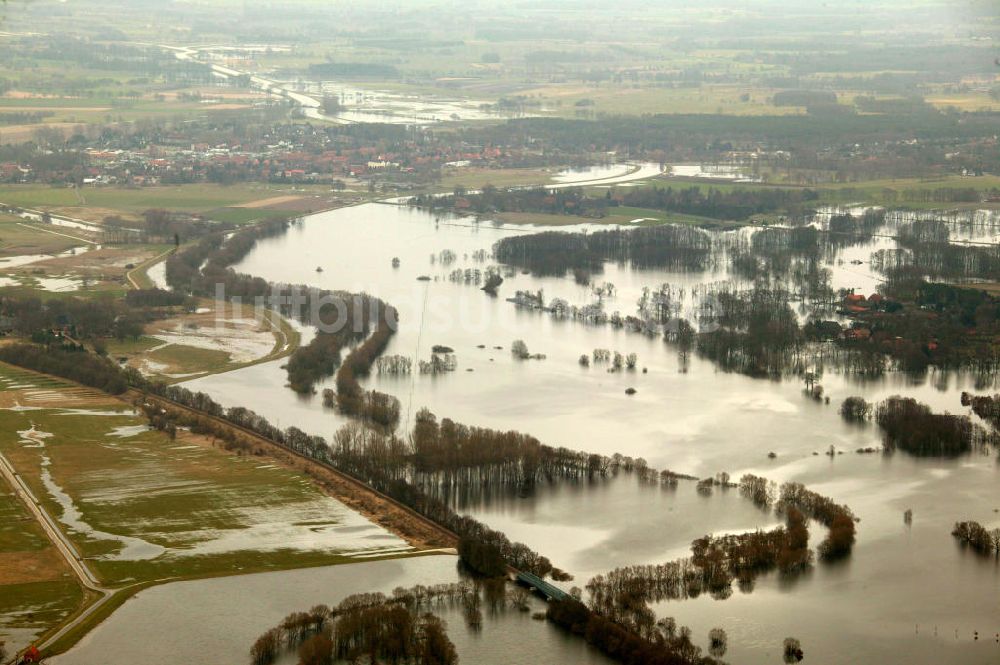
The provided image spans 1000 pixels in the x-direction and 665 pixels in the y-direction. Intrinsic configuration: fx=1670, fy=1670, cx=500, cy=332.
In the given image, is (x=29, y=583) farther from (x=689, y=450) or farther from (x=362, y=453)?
(x=689, y=450)

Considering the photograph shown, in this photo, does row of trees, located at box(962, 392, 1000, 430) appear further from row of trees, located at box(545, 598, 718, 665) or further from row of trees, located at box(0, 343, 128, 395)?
row of trees, located at box(0, 343, 128, 395)

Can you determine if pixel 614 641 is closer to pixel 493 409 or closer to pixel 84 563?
pixel 84 563

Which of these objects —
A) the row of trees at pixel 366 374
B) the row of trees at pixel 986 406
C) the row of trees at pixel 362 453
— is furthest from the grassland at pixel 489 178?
the row of trees at pixel 986 406

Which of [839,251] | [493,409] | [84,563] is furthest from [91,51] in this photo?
[84,563]

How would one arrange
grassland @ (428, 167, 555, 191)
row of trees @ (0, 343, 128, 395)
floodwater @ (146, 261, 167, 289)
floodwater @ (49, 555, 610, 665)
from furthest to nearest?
1. grassland @ (428, 167, 555, 191)
2. floodwater @ (146, 261, 167, 289)
3. row of trees @ (0, 343, 128, 395)
4. floodwater @ (49, 555, 610, 665)

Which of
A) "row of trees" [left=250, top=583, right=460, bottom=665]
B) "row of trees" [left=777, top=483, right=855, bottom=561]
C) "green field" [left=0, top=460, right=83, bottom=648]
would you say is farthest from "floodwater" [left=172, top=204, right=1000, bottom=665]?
"green field" [left=0, top=460, right=83, bottom=648]

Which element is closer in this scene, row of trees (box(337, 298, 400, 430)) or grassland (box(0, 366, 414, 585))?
grassland (box(0, 366, 414, 585))

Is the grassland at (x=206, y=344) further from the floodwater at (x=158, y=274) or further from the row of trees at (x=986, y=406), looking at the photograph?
the row of trees at (x=986, y=406)
